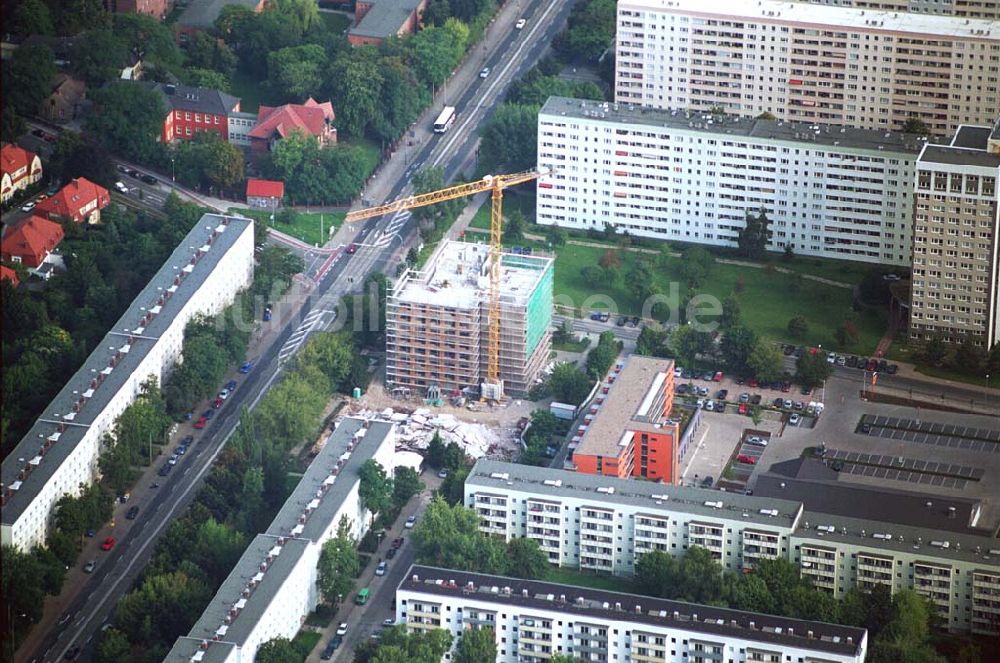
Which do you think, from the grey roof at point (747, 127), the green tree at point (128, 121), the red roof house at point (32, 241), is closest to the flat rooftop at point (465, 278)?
the grey roof at point (747, 127)

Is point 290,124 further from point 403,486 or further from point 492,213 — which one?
point 403,486

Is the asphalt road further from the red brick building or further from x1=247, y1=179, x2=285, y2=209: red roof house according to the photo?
the red brick building

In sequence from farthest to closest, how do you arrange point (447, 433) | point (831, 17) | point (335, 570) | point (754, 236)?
point (831, 17) < point (754, 236) < point (447, 433) < point (335, 570)

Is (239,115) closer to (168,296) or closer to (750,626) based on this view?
(168,296)

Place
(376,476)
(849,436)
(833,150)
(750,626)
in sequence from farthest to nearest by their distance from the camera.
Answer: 1. (833,150)
2. (849,436)
3. (376,476)
4. (750,626)

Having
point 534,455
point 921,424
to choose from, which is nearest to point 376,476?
point 534,455

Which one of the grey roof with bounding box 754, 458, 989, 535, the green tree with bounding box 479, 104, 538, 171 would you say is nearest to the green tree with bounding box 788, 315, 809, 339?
the grey roof with bounding box 754, 458, 989, 535

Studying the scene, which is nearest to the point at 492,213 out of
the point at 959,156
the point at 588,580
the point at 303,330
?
the point at 303,330
